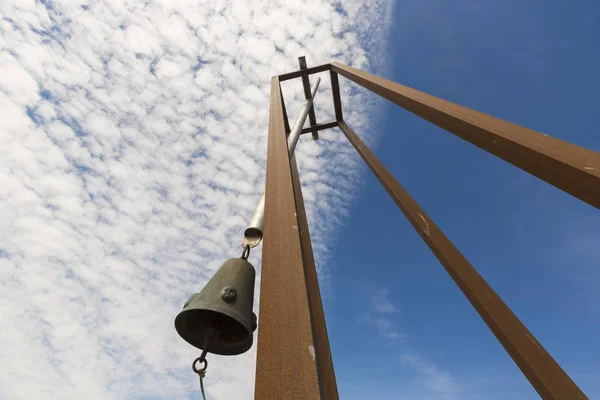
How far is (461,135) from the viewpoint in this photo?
5.83 feet

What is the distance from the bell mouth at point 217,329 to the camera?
167 centimetres

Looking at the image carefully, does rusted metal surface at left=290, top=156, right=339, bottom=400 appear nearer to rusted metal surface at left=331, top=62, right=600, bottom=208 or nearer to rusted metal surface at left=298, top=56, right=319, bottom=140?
rusted metal surface at left=331, top=62, right=600, bottom=208

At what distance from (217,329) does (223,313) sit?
0.23 meters

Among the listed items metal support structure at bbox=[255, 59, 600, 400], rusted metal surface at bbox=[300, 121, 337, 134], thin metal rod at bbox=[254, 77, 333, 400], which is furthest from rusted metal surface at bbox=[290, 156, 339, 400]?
rusted metal surface at bbox=[300, 121, 337, 134]

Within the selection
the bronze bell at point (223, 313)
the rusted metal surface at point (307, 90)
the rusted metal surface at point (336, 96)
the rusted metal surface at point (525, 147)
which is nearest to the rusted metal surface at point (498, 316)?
the rusted metal surface at point (525, 147)

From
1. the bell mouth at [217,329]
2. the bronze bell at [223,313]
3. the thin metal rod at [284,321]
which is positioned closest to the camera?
the thin metal rod at [284,321]

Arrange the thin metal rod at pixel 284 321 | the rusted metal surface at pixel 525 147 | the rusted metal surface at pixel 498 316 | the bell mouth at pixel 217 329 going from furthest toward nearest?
the rusted metal surface at pixel 498 316
the bell mouth at pixel 217 329
the rusted metal surface at pixel 525 147
the thin metal rod at pixel 284 321

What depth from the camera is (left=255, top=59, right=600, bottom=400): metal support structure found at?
A: 0.92 meters

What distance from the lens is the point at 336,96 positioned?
566cm

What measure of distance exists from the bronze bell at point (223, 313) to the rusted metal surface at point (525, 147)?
1.31 metres

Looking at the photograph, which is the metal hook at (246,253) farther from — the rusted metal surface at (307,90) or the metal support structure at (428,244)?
the rusted metal surface at (307,90)

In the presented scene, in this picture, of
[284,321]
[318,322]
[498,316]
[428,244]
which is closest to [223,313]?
[284,321]

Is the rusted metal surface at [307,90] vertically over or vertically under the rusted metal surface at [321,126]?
over

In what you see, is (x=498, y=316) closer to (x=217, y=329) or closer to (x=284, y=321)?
(x=217, y=329)
